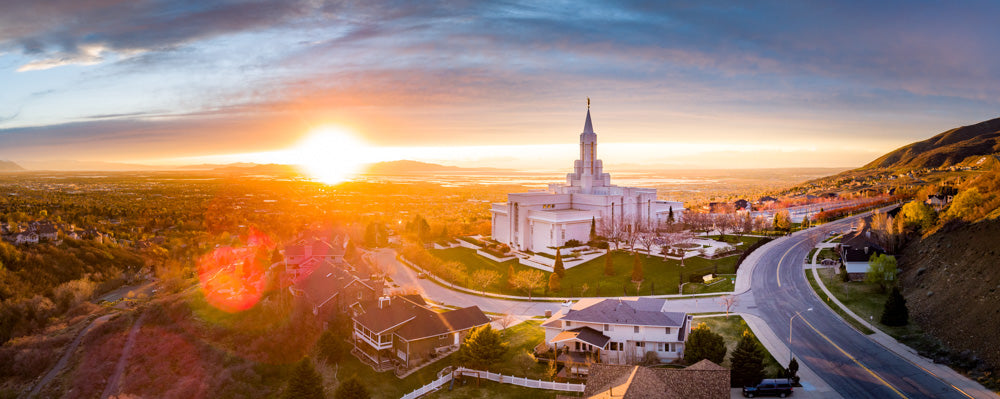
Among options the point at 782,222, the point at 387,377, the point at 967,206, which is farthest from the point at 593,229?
the point at 387,377

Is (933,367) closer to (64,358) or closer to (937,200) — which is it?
(937,200)

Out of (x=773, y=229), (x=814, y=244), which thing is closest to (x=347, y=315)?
(x=814, y=244)

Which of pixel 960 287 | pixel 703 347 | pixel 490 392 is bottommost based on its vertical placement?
pixel 490 392

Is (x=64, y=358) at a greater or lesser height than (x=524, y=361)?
greater

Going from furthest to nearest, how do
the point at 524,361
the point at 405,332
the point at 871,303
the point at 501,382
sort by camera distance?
the point at 871,303 → the point at 405,332 → the point at 524,361 → the point at 501,382

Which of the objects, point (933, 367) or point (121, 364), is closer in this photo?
point (933, 367)

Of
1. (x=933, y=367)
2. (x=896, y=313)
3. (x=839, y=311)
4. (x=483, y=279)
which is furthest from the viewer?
(x=483, y=279)

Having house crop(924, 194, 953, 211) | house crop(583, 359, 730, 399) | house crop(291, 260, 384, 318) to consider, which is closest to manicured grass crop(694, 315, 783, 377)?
house crop(583, 359, 730, 399)
